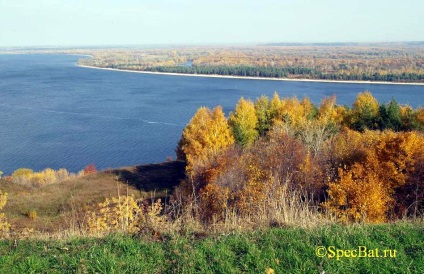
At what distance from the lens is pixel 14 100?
41.2m

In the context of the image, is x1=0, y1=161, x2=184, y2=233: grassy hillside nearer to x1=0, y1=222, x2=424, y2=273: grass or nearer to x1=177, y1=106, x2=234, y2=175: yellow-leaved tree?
x1=177, y1=106, x2=234, y2=175: yellow-leaved tree

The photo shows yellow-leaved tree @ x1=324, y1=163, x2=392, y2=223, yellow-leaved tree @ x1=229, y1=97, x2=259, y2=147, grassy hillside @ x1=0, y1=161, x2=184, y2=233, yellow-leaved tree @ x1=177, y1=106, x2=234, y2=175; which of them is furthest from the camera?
yellow-leaved tree @ x1=229, y1=97, x2=259, y2=147

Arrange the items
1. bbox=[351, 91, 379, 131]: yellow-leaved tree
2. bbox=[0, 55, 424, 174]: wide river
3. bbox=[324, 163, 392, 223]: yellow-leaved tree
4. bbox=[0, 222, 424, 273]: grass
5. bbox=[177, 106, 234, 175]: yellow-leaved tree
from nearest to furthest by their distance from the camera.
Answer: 1. bbox=[0, 222, 424, 273]: grass
2. bbox=[324, 163, 392, 223]: yellow-leaved tree
3. bbox=[177, 106, 234, 175]: yellow-leaved tree
4. bbox=[351, 91, 379, 131]: yellow-leaved tree
5. bbox=[0, 55, 424, 174]: wide river

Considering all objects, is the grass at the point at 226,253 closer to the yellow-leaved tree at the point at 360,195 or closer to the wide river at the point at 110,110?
the yellow-leaved tree at the point at 360,195

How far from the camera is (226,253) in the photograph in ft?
8.81

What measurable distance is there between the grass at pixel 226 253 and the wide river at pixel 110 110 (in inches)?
788

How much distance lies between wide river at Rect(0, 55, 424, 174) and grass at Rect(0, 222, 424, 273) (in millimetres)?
20004

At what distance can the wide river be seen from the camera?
24188mm

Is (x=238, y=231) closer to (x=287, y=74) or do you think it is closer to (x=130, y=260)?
(x=130, y=260)

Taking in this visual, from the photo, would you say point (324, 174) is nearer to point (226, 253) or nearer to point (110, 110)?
point (226, 253)

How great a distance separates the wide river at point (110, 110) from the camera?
952 inches

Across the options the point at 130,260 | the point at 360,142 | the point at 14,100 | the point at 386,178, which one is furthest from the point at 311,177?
the point at 14,100

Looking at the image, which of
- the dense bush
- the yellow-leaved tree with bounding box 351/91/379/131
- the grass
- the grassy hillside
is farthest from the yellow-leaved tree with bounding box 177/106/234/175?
the grass

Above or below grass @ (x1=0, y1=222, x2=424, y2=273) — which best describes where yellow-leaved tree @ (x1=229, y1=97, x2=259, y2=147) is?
below
